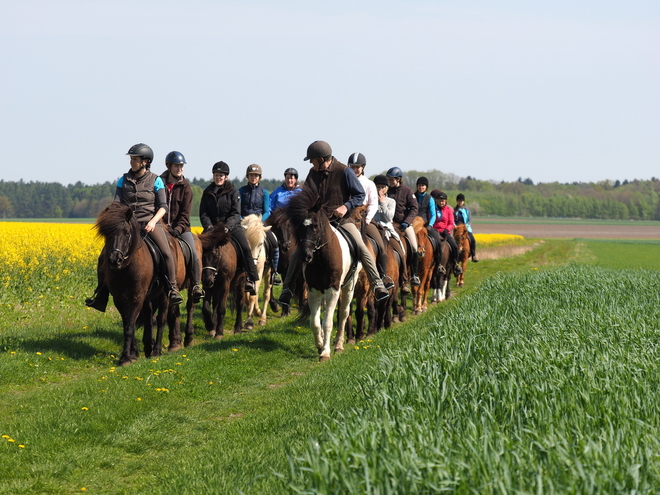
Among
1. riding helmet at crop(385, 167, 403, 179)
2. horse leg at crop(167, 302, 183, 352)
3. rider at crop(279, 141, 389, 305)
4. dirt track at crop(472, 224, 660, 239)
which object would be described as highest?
riding helmet at crop(385, 167, 403, 179)

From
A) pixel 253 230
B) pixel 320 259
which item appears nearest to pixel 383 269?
pixel 320 259

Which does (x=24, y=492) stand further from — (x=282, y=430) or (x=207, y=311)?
(x=207, y=311)

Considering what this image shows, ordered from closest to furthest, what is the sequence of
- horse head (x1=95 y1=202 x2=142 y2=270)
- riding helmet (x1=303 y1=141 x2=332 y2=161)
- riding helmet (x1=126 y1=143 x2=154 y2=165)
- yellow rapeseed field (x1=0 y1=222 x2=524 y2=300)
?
horse head (x1=95 y1=202 x2=142 y2=270)
riding helmet (x1=126 y1=143 x2=154 y2=165)
riding helmet (x1=303 y1=141 x2=332 y2=161)
yellow rapeseed field (x1=0 y1=222 x2=524 y2=300)

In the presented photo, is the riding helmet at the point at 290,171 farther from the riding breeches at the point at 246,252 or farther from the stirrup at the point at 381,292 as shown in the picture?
the stirrup at the point at 381,292

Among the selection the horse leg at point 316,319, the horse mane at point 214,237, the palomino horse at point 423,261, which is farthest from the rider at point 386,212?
the horse leg at point 316,319

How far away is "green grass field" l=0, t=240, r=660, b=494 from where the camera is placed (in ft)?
11.8

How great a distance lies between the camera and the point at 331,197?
10.2m

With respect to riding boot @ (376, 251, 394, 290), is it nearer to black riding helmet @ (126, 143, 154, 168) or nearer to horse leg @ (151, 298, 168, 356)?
horse leg @ (151, 298, 168, 356)

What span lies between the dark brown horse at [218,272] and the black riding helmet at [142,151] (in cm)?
253

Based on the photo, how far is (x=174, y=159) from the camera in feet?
37.3

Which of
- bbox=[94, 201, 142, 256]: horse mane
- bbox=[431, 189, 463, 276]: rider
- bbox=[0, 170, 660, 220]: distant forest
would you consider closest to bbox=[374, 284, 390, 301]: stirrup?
bbox=[94, 201, 142, 256]: horse mane

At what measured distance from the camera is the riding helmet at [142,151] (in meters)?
9.62

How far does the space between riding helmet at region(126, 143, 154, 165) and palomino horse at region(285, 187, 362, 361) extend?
1.97 meters

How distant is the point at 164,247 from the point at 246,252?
2669mm
